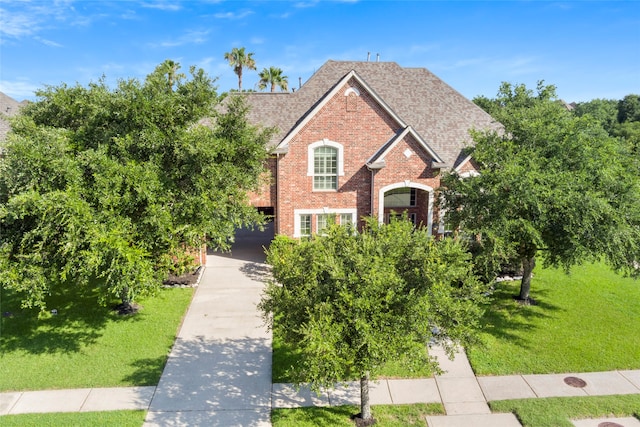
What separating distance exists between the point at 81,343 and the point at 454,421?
1171 cm

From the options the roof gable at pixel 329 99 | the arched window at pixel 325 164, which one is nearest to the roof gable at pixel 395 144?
the roof gable at pixel 329 99

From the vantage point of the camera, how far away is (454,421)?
10.1 meters

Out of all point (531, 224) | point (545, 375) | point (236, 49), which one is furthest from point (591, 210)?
point (236, 49)

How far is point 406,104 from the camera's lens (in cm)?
2439

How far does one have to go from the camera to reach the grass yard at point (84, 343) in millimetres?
11797

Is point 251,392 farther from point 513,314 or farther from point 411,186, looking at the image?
point 411,186

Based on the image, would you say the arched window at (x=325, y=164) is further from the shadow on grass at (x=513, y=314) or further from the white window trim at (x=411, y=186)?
the shadow on grass at (x=513, y=314)

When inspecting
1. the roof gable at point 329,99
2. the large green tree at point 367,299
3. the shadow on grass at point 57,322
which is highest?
the roof gable at point 329,99

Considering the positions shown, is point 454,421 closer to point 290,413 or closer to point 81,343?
point 290,413

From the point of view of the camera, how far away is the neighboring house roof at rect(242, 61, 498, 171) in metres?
22.9

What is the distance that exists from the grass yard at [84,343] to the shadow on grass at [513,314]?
1107 centimetres

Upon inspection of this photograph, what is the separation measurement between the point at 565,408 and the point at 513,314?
554 centimetres

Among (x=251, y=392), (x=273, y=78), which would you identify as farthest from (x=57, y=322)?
(x=273, y=78)

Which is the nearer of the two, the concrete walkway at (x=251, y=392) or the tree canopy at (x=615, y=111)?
the concrete walkway at (x=251, y=392)
